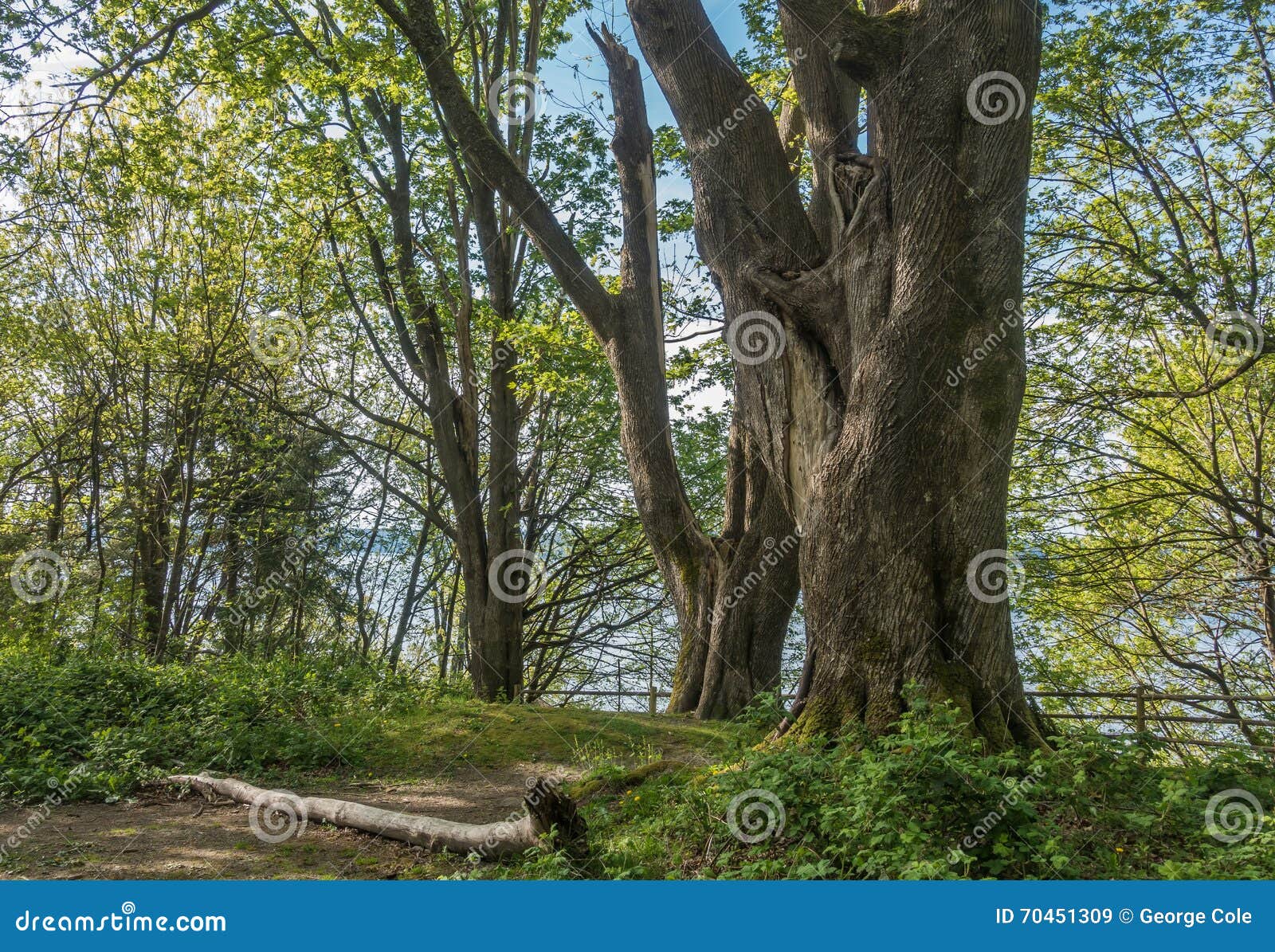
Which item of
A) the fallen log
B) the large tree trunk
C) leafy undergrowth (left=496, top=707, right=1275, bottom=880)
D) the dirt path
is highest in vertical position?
the large tree trunk

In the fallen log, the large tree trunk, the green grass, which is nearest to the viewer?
the fallen log

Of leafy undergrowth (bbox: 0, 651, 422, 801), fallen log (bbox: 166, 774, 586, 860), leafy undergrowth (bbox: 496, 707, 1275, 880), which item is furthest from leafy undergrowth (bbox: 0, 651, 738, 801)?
leafy undergrowth (bbox: 496, 707, 1275, 880)

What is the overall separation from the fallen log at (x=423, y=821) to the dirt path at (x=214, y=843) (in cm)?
8

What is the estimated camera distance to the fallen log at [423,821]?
4297mm

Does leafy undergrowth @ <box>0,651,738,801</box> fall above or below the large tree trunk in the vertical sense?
below

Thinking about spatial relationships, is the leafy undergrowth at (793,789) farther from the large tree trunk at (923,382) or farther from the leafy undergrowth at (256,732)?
the large tree trunk at (923,382)

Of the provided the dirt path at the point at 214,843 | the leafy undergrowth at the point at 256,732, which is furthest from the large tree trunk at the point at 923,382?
the dirt path at the point at 214,843

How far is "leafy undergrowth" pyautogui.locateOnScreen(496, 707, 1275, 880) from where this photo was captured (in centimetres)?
388

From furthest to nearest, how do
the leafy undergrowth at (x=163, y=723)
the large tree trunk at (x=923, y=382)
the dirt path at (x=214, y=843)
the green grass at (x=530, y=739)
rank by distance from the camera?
the green grass at (x=530, y=739) < the leafy undergrowth at (x=163, y=723) < the large tree trunk at (x=923, y=382) < the dirt path at (x=214, y=843)

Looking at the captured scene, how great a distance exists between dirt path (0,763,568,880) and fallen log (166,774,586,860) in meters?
0.08

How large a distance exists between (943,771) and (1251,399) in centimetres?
1105

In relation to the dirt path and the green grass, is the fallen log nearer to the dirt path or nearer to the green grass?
the dirt path

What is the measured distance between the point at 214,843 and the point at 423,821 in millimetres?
1492

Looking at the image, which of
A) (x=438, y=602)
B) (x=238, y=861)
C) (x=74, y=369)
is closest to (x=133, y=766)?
(x=238, y=861)
